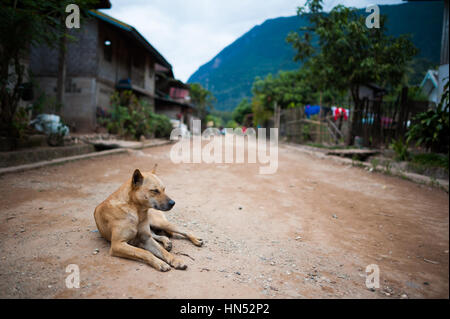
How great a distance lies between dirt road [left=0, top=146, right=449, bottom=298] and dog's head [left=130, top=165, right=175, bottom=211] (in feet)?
1.63

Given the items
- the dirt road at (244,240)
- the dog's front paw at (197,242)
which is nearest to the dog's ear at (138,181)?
the dirt road at (244,240)

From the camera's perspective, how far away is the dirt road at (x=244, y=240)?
1804 millimetres

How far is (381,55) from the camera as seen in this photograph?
23.0ft

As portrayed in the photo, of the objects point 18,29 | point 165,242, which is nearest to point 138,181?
point 165,242

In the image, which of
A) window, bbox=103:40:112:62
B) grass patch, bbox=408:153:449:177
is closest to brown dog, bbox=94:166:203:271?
grass patch, bbox=408:153:449:177

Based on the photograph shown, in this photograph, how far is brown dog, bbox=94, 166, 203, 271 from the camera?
2182mm

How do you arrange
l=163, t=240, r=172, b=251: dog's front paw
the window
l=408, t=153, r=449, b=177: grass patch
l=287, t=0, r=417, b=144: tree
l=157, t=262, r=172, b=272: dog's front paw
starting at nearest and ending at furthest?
l=157, t=262, r=172, b=272: dog's front paw → l=163, t=240, r=172, b=251: dog's front paw → l=408, t=153, r=449, b=177: grass patch → l=287, t=0, r=417, b=144: tree → the window

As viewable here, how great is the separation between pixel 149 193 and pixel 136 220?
30 cm

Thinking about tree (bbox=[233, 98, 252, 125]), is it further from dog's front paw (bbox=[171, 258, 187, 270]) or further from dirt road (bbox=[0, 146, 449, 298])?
dog's front paw (bbox=[171, 258, 187, 270])

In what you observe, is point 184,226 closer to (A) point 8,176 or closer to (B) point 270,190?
(B) point 270,190

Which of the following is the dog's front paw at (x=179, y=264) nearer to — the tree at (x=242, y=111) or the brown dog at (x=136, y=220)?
the brown dog at (x=136, y=220)

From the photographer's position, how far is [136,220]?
2.32 metres

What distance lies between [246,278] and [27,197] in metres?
3.32
